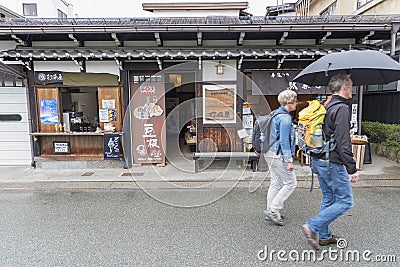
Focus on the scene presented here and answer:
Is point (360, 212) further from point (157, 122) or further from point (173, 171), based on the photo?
point (157, 122)

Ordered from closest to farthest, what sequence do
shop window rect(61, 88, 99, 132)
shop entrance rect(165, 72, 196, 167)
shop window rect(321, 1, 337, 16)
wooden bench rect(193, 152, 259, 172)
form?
wooden bench rect(193, 152, 259, 172) < shop window rect(61, 88, 99, 132) < shop entrance rect(165, 72, 196, 167) < shop window rect(321, 1, 337, 16)

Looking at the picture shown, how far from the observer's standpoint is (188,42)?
23.0 ft

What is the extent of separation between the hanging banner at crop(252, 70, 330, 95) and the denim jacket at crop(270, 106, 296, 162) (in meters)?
3.35

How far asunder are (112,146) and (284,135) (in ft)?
16.2

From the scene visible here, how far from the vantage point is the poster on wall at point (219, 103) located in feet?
23.2

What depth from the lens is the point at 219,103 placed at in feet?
23.3

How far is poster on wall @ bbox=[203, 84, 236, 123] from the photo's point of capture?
707 centimetres

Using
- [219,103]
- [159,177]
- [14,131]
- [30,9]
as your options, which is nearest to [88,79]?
Answer: [14,131]

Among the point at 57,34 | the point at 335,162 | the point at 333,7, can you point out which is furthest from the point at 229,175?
the point at 333,7

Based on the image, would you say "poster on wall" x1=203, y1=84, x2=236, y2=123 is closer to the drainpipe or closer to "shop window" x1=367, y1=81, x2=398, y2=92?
the drainpipe

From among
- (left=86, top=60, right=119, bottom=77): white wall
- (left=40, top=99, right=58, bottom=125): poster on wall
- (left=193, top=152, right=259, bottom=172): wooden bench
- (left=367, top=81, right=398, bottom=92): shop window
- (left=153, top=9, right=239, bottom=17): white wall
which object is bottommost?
(left=193, top=152, right=259, bottom=172): wooden bench

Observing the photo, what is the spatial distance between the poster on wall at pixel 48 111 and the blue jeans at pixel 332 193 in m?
6.61

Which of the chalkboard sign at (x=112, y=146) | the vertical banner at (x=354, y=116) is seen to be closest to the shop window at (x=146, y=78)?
the chalkboard sign at (x=112, y=146)

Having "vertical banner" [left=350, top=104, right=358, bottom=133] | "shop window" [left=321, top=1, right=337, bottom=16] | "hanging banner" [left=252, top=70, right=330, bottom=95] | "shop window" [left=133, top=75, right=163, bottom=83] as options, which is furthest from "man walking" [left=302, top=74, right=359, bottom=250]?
"shop window" [left=321, top=1, right=337, bottom=16]
